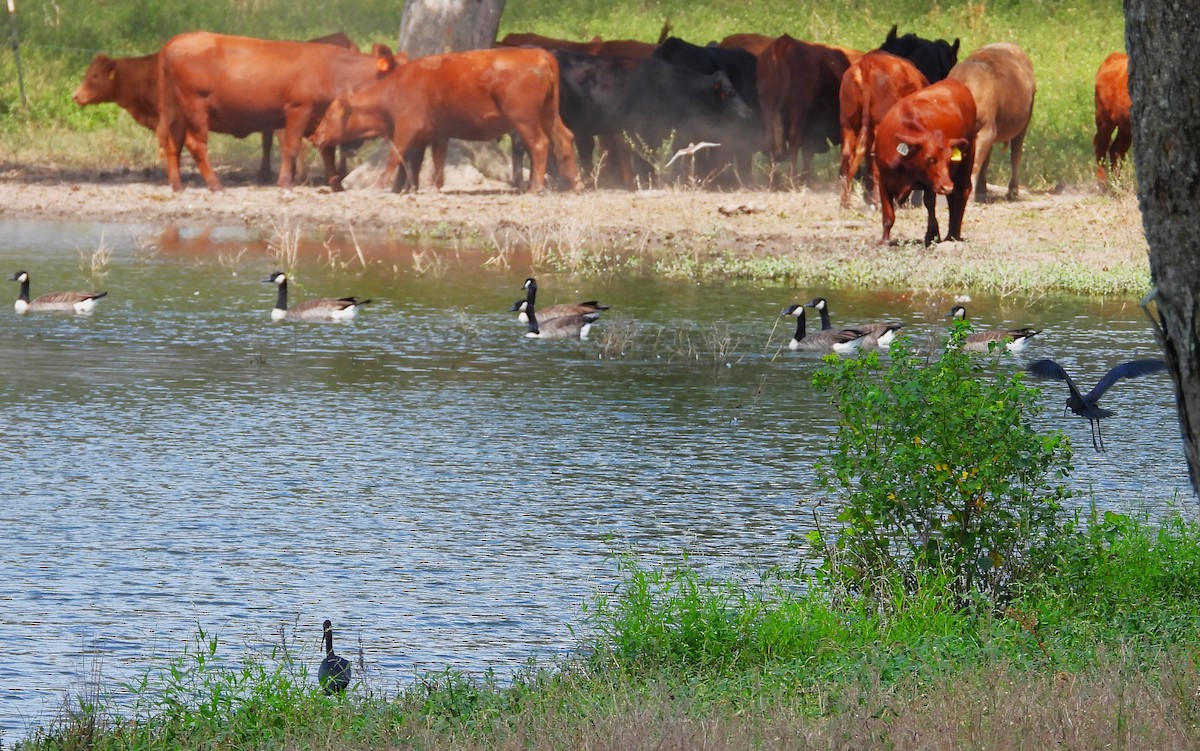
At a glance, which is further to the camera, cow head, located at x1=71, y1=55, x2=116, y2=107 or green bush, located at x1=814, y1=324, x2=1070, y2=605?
cow head, located at x1=71, y1=55, x2=116, y2=107

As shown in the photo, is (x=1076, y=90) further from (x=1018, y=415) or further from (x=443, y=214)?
(x=1018, y=415)

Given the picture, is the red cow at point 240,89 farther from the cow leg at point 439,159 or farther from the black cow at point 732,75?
the black cow at point 732,75

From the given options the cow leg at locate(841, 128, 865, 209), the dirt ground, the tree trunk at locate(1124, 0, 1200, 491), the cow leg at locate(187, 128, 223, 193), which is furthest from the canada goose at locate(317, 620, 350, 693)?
the cow leg at locate(187, 128, 223, 193)

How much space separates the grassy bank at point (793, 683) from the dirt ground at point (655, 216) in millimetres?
10162

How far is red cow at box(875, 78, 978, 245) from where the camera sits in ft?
59.5

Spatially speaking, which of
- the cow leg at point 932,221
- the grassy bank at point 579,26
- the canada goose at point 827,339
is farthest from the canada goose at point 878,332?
the grassy bank at point 579,26

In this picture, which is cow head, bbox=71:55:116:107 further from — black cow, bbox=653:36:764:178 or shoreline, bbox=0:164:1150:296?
black cow, bbox=653:36:764:178

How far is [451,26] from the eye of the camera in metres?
28.0

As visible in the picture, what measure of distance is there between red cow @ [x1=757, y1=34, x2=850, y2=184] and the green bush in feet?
60.0

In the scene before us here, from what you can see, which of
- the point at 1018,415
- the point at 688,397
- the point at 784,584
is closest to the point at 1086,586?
the point at 1018,415

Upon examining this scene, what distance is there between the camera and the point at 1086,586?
7.31 metres

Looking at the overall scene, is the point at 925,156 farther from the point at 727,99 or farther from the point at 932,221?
the point at 727,99

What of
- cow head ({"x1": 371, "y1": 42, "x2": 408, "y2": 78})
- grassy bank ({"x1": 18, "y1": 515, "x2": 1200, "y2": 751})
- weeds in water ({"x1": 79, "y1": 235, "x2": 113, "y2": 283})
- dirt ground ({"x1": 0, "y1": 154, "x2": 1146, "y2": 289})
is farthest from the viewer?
cow head ({"x1": 371, "y1": 42, "x2": 408, "y2": 78})

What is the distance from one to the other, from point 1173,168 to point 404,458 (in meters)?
6.17
